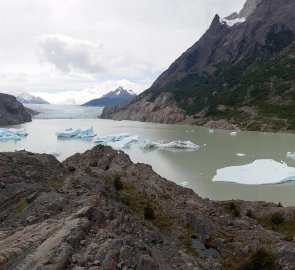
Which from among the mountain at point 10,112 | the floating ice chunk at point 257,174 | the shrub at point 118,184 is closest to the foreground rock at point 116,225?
the shrub at point 118,184

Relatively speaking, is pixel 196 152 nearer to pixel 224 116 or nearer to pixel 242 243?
pixel 242 243

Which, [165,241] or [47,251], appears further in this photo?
[165,241]

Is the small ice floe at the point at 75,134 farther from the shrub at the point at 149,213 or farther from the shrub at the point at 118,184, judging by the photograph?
the shrub at the point at 149,213

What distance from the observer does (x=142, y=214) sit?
49.1 ft

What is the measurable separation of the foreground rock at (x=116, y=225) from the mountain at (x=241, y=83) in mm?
78515

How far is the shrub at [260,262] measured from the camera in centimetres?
1121

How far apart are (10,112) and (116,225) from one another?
490ft

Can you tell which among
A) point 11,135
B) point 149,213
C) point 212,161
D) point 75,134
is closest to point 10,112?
point 75,134

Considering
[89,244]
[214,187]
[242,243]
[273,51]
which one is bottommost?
[214,187]

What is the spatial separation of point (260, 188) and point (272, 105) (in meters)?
82.7

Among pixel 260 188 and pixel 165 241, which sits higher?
pixel 165 241

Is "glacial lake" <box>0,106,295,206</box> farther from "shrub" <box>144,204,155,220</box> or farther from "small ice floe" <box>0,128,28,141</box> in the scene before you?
"shrub" <box>144,204,155,220</box>

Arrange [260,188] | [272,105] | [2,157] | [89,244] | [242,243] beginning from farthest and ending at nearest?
[272,105] → [260,188] → [2,157] → [242,243] → [89,244]

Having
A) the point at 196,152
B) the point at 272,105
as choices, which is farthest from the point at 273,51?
the point at 196,152
